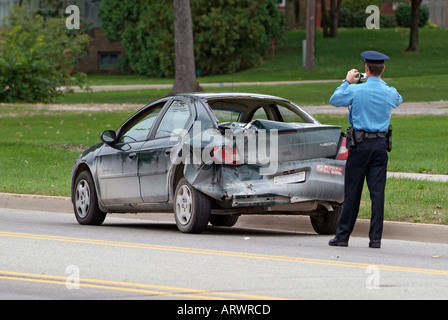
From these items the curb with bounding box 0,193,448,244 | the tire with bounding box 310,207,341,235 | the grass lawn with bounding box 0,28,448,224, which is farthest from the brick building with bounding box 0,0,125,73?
the tire with bounding box 310,207,341,235

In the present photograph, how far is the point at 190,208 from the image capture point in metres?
11.0

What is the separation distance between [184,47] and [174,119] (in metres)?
23.7

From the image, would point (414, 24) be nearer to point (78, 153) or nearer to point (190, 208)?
point (78, 153)

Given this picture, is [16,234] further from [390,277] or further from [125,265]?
[390,277]

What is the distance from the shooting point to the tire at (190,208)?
10.8 m

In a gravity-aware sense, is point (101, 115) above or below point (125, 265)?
below

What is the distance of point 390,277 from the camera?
8.03 meters

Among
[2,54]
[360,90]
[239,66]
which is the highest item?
[360,90]

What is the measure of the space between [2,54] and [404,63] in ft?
82.0

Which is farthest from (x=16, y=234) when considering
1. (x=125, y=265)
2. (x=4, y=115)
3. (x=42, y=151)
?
(x=4, y=115)

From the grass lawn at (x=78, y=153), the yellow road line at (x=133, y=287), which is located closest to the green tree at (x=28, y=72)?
the grass lawn at (x=78, y=153)

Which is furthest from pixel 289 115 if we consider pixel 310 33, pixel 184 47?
pixel 310 33

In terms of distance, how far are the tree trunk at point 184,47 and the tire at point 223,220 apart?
72.4 feet

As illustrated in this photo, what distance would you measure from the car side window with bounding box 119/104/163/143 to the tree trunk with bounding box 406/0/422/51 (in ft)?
148
